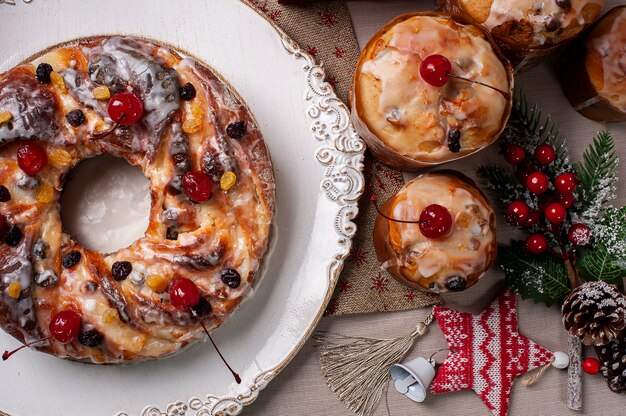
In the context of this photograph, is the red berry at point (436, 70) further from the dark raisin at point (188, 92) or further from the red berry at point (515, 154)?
the dark raisin at point (188, 92)

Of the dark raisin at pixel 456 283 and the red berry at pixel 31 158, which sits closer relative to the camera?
the red berry at pixel 31 158

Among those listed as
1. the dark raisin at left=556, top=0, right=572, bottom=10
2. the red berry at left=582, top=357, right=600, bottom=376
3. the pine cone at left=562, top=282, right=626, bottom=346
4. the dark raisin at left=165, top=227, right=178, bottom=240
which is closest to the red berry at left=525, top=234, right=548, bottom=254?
the pine cone at left=562, top=282, right=626, bottom=346

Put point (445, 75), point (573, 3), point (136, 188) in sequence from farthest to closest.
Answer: point (136, 188) < point (573, 3) < point (445, 75)

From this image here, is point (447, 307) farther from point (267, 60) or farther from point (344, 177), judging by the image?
point (267, 60)

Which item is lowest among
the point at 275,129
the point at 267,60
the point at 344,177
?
the point at 344,177

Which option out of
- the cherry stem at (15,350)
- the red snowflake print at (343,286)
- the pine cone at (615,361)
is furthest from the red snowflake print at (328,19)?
the pine cone at (615,361)

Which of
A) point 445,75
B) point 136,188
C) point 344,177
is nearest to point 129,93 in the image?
point 136,188
